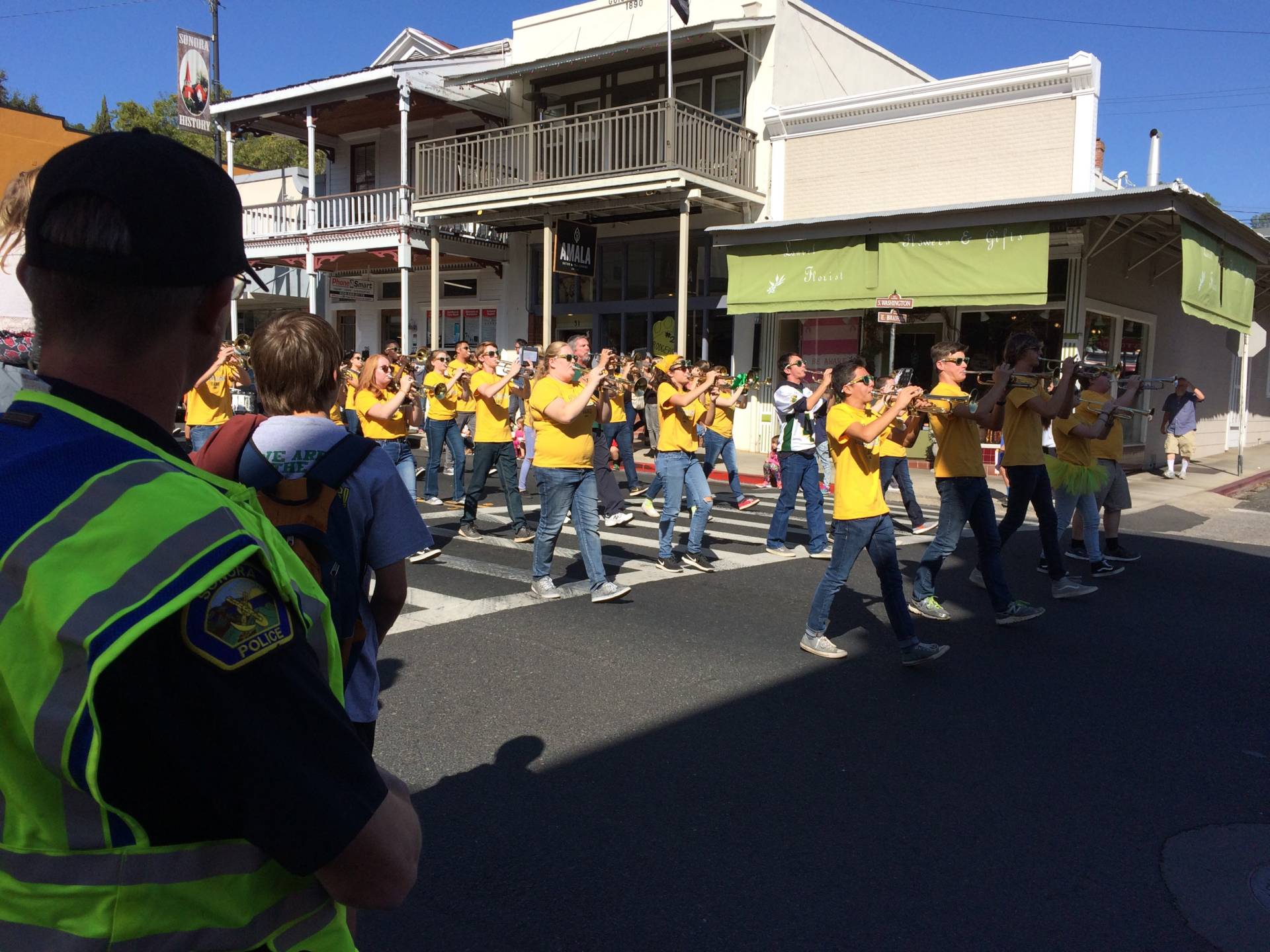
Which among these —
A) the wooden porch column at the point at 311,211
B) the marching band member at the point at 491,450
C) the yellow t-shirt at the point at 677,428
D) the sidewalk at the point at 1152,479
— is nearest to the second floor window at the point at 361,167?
the wooden porch column at the point at 311,211

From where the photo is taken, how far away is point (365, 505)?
276 cm

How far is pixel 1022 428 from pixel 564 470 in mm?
3617

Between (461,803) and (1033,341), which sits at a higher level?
(1033,341)

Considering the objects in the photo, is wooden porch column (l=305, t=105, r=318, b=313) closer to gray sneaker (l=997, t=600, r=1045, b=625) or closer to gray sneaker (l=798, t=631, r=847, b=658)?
gray sneaker (l=798, t=631, r=847, b=658)

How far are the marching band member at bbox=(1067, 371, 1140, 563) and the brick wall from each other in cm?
778

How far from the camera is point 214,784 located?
1002 mm

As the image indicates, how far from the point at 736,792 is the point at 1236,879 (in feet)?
6.11

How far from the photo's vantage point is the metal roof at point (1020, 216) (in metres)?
13.3

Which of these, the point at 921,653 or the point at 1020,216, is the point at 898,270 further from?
the point at 921,653

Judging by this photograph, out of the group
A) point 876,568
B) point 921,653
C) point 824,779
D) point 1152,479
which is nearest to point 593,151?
point 1152,479

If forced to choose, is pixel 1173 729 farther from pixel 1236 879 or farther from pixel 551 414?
pixel 551 414

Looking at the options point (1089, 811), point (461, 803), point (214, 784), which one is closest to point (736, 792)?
point (461, 803)

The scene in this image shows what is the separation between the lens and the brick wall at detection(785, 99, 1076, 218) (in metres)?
15.4

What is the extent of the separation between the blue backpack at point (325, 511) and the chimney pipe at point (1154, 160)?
18395 mm
